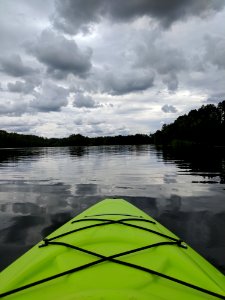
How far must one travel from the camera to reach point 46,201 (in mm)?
10266

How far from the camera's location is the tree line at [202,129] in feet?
297

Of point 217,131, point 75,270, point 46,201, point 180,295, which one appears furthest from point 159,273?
point 217,131

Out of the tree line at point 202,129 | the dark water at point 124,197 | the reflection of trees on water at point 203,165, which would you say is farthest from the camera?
the tree line at point 202,129

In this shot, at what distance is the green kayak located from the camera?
2.70 meters

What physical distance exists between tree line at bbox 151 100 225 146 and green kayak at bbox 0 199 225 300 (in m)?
87.7

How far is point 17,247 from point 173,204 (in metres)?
5.96

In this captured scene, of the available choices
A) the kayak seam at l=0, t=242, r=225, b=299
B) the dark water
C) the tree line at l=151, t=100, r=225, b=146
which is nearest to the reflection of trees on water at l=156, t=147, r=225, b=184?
the dark water

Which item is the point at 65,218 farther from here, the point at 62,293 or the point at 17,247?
the point at 62,293

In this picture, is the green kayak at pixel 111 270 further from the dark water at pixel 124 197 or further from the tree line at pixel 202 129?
the tree line at pixel 202 129

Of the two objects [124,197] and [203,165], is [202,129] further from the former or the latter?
[124,197]

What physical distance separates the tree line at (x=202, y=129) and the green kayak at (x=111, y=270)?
3452 inches

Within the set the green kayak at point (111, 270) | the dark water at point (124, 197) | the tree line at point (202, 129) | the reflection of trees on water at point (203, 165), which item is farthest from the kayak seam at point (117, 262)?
the tree line at point (202, 129)

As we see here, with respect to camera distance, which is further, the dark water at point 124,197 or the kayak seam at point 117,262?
the dark water at point 124,197

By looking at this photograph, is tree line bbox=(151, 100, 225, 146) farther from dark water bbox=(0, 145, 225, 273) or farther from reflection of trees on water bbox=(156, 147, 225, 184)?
dark water bbox=(0, 145, 225, 273)
